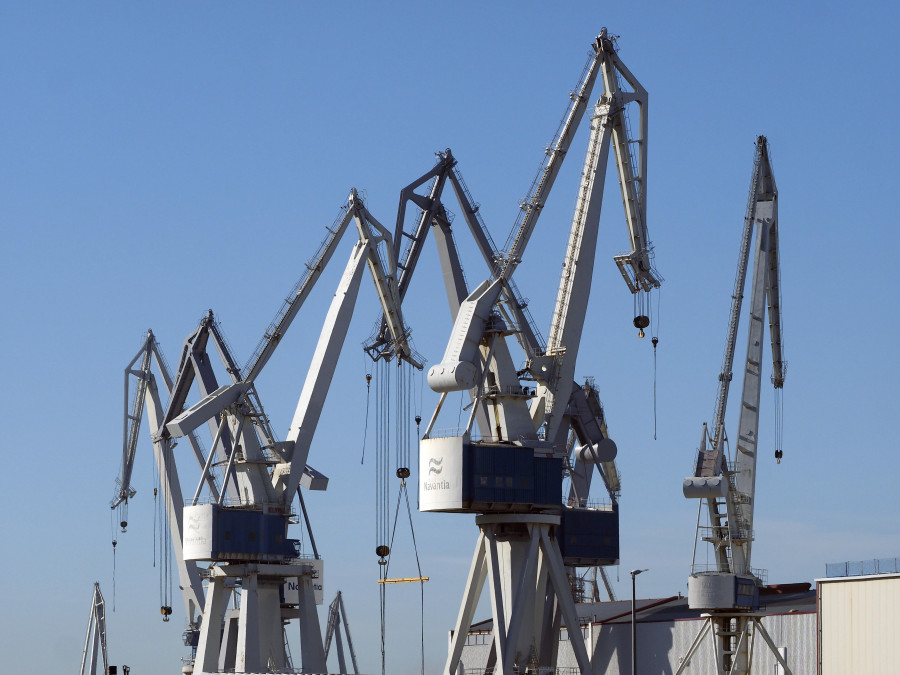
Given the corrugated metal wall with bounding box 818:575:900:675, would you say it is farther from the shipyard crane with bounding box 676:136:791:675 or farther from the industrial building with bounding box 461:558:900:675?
the shipyard crane with bounding box 676:136:791:675

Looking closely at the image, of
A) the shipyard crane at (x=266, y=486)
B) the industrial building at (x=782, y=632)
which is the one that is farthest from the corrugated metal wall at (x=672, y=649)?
the shipyard crane at (x=266, y=486)

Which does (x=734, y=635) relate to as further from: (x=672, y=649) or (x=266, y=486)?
(x=266, y=486)

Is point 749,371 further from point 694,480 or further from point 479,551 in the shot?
point 479,551

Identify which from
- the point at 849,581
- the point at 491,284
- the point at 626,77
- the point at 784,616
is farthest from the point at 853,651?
the point at 626,77

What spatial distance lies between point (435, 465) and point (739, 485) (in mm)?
21502

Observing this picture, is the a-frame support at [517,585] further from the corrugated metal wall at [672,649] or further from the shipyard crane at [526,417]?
the corrugated metal wall at [672,649]

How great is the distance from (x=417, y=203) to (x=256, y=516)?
2288 cm

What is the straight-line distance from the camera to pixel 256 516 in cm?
10044

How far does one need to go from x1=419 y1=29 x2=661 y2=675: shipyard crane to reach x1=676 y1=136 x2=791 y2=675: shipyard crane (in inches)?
329

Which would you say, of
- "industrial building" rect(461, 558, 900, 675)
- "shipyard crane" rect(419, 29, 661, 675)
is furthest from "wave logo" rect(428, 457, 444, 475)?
"industrial building" rect(461, 558, 900, 675)

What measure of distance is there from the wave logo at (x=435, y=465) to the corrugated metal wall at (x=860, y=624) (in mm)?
21993

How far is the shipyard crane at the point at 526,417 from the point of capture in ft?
282

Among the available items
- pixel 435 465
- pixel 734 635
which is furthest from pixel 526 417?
pixel 734 635

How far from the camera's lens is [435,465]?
86500 mm
